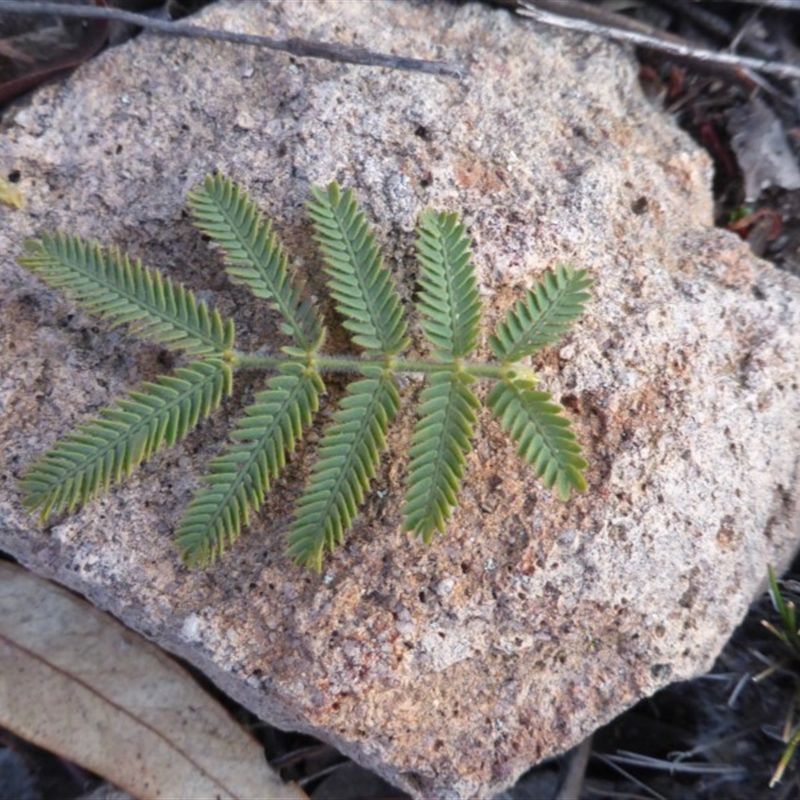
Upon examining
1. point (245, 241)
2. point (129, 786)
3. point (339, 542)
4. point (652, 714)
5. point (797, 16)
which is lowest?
point (129, 786)

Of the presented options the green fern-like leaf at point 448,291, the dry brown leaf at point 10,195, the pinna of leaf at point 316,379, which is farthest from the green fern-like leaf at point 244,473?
the dry brown leaf at point 10,195

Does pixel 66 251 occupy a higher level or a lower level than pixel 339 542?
higher

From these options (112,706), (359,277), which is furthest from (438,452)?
(112,706)

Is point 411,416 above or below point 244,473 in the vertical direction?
above

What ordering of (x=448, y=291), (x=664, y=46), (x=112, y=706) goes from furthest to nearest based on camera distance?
(x=664, y=46) < (x=112, y=706) < (x=448, y=291)

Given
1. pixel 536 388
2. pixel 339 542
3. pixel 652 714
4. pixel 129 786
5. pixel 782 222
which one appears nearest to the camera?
pixel 339 542

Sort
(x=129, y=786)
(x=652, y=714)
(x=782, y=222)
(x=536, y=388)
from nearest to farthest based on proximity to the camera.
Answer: (x=536, y=388)
(x=129, y=786)
(x=652, y=714)
(x=782, y=222)

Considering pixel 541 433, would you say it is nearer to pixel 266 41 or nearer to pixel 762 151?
pixel 266 41

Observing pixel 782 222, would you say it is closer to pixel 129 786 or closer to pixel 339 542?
pixel 339 542

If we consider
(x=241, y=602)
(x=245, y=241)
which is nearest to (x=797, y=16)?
(x=245, y=241)
